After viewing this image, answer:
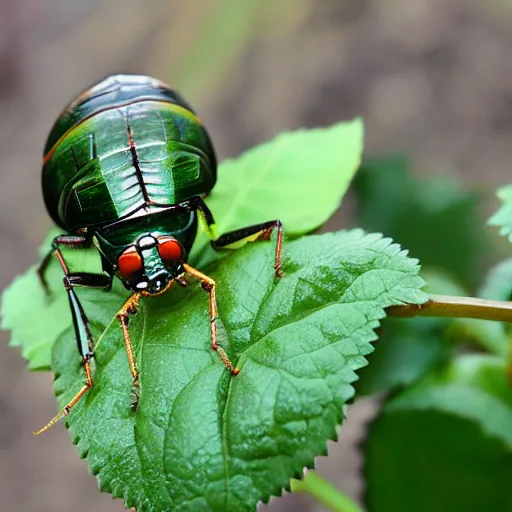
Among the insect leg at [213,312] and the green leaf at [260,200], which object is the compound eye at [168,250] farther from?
the green leaf at [260,200]

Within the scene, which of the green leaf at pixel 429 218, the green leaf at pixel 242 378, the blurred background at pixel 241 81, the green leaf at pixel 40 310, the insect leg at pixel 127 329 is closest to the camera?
the green leaf at pixel 242 378

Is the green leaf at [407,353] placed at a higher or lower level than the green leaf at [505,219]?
lower

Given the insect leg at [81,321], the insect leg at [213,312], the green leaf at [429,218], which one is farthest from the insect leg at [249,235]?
the green leaf at [429,218]

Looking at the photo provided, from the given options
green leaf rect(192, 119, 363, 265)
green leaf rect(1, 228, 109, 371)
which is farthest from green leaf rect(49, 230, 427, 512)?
green leaf rect(192, 119, 363, 265)

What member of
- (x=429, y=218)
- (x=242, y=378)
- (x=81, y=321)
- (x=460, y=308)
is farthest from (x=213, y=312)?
(x=429, y=218)

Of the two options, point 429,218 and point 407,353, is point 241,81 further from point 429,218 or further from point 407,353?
point 407,353

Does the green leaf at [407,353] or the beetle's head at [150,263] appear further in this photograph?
the green leaf at [407,353]

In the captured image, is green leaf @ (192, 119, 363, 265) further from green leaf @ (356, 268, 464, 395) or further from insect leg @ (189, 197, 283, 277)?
green leaf @ (356, 268, 464, 395)
